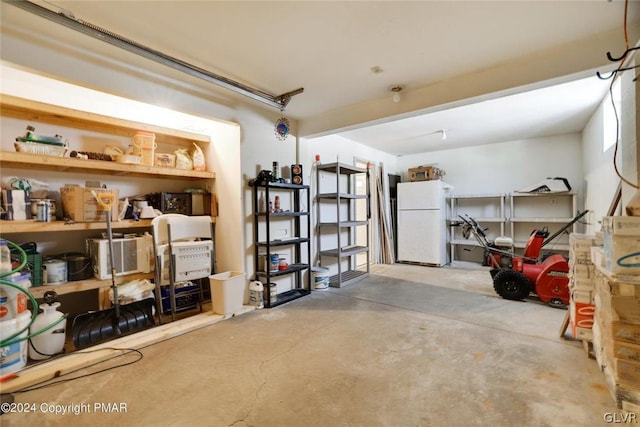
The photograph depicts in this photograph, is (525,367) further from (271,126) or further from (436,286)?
(271,126)

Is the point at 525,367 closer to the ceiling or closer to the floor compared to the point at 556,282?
closer to the floor

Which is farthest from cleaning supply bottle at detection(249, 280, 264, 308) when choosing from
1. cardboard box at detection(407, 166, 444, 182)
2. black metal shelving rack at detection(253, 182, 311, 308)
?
cardboard box at detection(407, 166, 444, 182)

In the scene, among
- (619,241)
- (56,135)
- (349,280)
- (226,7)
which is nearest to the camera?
(619,241)

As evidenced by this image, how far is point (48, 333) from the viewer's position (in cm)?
218

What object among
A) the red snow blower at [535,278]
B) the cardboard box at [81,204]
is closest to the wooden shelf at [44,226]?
the cardboard box at [81,204]

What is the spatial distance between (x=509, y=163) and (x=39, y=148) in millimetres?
7148

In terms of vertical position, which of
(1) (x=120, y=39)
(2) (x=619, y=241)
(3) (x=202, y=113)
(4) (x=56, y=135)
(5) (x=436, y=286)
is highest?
(1) (x=120, y=39)

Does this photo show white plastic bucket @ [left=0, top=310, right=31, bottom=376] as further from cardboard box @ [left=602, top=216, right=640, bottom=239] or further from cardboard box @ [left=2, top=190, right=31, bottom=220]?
cardboard box @ [left=602, top=216, right=640, bottom=239]

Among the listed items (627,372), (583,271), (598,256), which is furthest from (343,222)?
(627,372)

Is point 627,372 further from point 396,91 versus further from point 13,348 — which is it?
A: point 13,348

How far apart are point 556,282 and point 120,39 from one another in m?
5.00

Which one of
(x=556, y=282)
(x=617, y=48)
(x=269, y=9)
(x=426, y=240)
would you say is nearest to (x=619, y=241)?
(x=617, y=48)

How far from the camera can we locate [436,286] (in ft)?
14.0

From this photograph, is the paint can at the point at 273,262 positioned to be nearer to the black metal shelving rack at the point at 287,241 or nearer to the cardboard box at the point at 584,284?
the black metal shelving rack at the point at 287,241
